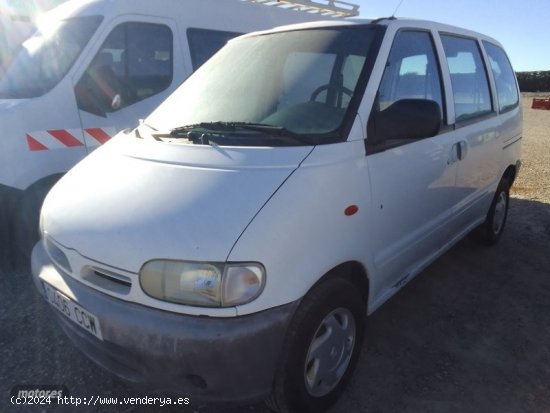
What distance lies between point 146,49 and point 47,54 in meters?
0.85

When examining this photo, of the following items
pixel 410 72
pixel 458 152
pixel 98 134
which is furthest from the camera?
pixel 98 134

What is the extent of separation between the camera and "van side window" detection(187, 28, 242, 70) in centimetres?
462

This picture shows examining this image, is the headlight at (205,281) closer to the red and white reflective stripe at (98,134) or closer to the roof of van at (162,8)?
the red and white reflective stripe at (98,134)

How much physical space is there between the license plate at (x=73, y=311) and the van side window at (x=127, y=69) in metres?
2.13

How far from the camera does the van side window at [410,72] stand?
2.49 metres

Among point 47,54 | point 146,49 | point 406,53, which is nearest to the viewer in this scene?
point 406,53

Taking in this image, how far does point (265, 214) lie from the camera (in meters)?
1.79

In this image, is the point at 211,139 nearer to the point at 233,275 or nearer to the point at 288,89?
the point at 288,89

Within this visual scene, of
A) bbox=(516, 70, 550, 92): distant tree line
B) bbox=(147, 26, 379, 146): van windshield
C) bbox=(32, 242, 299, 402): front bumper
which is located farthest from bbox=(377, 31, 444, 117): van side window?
bbox=(516, 70, 550, 92): distant tree line

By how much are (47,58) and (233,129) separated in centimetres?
257

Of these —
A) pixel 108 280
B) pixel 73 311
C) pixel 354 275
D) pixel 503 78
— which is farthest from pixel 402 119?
pixel 503 78

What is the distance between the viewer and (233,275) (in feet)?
5.60

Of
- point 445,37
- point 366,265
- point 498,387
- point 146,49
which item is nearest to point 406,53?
point 445,37

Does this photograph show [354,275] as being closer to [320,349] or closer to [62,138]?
[320,349]
